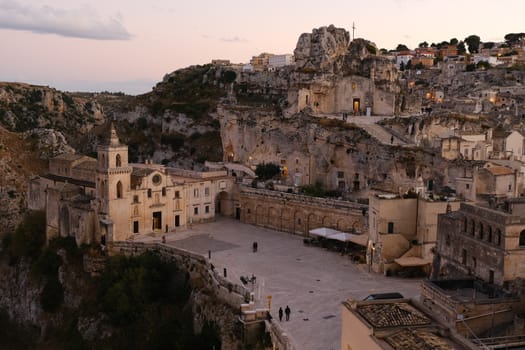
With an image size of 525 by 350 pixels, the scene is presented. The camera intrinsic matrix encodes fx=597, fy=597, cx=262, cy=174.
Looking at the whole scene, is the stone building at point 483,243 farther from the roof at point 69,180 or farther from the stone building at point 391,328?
the roof at point 69,180

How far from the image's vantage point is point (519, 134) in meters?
47.7

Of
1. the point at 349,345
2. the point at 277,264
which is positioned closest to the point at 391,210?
the point at 277,264

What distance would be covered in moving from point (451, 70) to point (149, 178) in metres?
75.9

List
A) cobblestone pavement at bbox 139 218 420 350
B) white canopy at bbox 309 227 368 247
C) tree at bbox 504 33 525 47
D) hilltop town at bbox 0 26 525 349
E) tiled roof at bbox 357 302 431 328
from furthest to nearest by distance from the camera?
tree at bbox 504 33 525 47 < white canopy at bbox 309 227 368 247 < cobblestone pavement at bbox 139 218 420 350 < hilltop town at bbox 0 26 525 349 < tiled roof at bbox 357 302 431 328

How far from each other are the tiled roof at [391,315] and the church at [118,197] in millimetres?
24048

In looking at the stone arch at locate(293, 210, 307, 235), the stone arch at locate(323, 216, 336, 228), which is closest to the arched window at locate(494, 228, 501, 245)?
the stone arch at locate(323, 216, 336, 228)

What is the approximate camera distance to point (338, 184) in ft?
155

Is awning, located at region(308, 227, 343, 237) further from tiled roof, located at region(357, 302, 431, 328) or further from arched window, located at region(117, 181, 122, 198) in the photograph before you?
tiled roof, located at region(357, 302, 431, 328)

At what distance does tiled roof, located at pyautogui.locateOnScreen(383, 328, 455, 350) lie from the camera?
16.3 meters

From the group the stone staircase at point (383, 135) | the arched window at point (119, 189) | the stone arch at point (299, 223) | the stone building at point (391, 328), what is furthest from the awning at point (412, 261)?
the arched window at point (119, 189)

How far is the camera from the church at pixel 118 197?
3966 centimetres

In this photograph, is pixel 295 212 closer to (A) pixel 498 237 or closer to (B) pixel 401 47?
(A) pixel 498 237

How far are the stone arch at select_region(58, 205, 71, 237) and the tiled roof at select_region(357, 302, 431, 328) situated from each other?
93.3 ft

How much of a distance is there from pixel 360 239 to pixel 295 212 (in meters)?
8.31
